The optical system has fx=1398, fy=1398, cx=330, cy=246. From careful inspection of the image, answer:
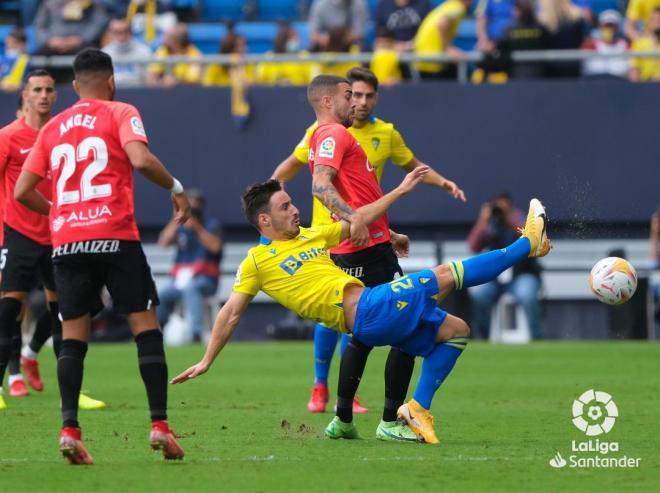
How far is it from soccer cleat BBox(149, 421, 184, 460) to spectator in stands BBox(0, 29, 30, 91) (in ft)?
42.0

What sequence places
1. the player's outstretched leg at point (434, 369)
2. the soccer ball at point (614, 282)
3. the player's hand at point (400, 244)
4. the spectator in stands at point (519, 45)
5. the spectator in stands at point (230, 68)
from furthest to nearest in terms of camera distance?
the spectator in stands at point (230, 68) → the spectator in stands at point (519, 45) → the player's hand at point (400, 244) → the soccer ball at point (614, 282) → the player's outstretched leg at point (434, 369)

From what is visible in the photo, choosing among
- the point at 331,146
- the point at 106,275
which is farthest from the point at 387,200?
the point at 106,275

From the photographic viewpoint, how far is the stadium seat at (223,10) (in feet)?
77.7

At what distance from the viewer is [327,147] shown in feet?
30.9

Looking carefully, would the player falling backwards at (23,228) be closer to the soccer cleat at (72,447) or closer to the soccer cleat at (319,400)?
the soccer cleat at (319,400)

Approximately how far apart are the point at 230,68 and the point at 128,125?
1220 cm

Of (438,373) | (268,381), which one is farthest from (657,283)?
(438,373)

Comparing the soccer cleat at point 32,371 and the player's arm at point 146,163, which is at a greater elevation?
the player's arm at point 146,163

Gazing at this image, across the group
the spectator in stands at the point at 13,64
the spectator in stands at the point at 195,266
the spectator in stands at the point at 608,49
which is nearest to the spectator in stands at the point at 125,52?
the spectator in stands at the point at 13,64

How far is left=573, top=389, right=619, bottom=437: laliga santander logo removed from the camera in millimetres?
9391

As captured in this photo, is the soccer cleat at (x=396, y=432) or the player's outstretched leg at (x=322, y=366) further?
the player's outstretched leg at (x=322, y=366)

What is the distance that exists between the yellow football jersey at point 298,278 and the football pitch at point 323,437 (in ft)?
2.83

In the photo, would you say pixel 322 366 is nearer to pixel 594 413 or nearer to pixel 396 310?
pixel 594 413

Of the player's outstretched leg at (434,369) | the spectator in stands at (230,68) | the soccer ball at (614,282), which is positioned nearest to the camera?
the player's outstretched leg at (434,369)
